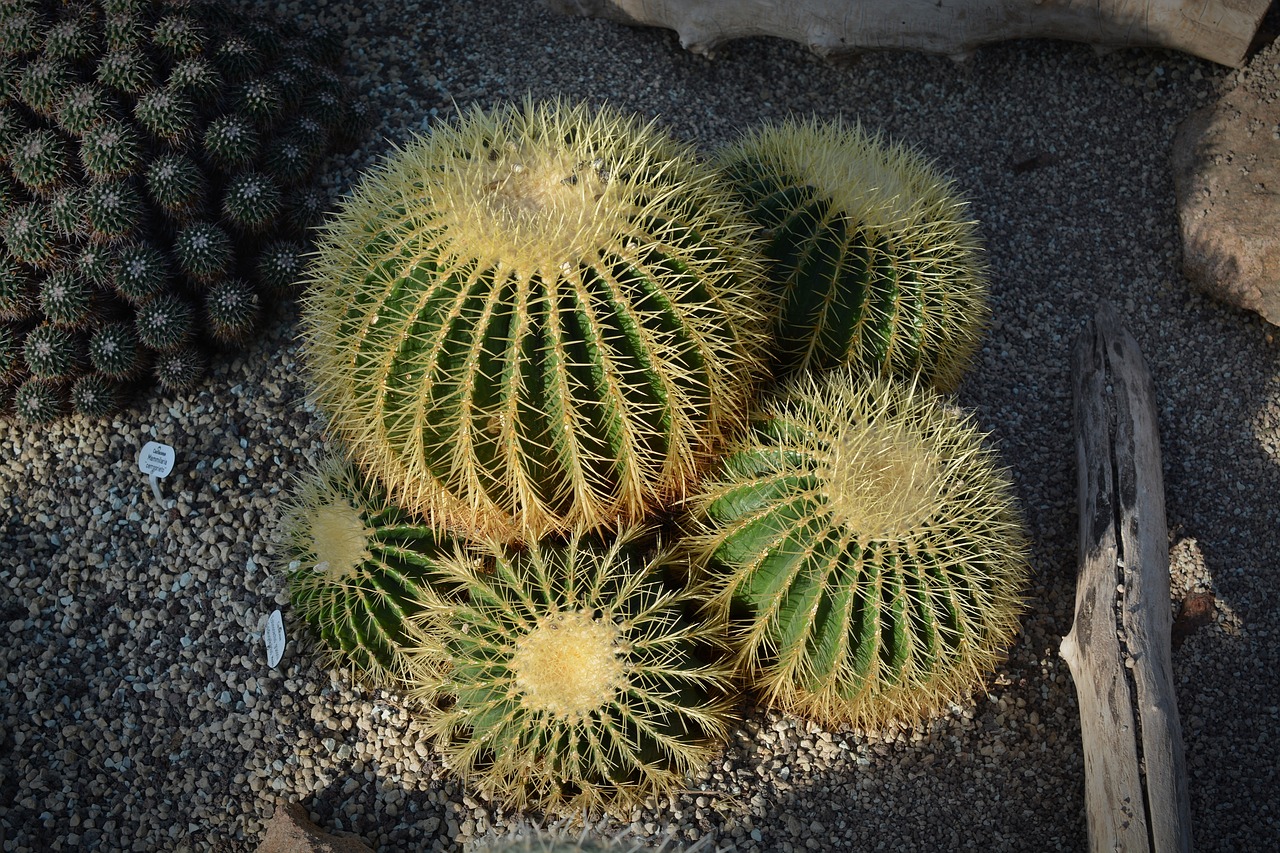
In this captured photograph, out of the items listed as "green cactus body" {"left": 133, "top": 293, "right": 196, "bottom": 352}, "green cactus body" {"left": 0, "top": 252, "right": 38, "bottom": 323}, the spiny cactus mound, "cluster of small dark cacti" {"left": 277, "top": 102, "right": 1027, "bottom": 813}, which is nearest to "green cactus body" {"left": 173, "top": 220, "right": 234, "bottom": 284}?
"green cactus body" {"left": 133, "top": 293, "right": 196, "bottom": 352}

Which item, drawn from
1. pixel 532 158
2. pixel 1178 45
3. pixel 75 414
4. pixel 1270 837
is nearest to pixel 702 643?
pixel 532 158

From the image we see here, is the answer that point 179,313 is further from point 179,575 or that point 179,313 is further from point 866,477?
point 866,477

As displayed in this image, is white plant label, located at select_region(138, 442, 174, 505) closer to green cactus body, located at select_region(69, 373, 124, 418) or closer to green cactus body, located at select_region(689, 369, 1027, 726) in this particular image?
green cactus body, located at select_region(69, 373, 124, 418)

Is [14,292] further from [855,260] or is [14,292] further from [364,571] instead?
[855,260]

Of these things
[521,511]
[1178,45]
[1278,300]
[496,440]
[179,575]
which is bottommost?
[179,575]

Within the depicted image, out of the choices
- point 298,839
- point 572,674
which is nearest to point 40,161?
point 298,839
